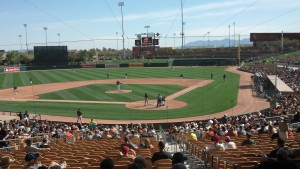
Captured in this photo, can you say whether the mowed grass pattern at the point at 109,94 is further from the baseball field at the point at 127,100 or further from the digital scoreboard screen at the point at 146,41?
the digital scoreboard screen at the point at 146,41

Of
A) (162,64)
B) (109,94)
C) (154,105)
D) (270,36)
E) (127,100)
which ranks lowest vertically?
(154,105)

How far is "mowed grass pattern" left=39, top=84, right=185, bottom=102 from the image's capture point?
41.1 m

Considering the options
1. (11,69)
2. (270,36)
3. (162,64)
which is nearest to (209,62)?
(162,64)

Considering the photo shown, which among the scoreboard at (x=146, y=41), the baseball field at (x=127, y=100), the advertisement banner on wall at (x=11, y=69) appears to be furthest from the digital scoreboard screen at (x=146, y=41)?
the baseball field at (x=127, y=100)

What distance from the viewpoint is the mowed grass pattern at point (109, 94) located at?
41125 millimetres

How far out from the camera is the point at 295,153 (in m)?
8.22

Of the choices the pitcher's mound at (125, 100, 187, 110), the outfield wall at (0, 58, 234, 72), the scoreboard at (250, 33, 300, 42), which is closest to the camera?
the pitcher's mound at (125, 100, 187, 110)

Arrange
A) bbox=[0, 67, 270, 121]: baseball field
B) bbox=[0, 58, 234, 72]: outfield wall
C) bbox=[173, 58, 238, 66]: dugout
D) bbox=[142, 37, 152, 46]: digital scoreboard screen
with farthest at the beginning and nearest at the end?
bbox=[142, 37, 152, 46]: digital scoreboard screen
bbox=[173, 58, 238, 66]: dugout
bbox=[0, 58, 234, 72]: outfield wall
bbox=[0, 67, 270, 121]: baseball field

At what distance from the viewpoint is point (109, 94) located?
144 feet

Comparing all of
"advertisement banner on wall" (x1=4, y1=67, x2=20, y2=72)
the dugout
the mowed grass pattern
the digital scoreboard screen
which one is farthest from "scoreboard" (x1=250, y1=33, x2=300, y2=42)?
the mowed grass pattern

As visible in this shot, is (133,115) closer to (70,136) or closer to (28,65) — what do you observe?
(70,136)

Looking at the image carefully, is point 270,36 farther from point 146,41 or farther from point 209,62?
point 146,41

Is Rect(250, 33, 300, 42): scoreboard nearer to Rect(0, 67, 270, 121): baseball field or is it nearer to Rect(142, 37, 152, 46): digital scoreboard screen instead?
Rect(142, 37, 152, 46): digital scoreboard screen

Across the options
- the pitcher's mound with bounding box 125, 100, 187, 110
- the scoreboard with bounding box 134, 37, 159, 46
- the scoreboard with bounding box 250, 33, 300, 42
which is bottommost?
the pitcher's mound with bounding box 125, 100, 187, 110
